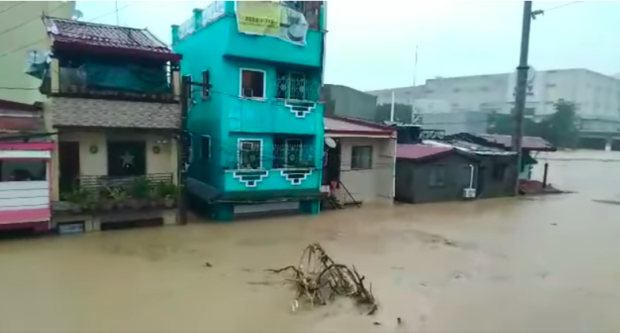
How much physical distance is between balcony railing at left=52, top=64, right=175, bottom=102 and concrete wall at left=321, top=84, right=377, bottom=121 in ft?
56.8

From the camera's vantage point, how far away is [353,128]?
1645 cm

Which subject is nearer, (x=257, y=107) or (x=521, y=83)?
(x=257, y=107)

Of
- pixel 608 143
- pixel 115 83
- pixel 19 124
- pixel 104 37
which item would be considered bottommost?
pixel 608 143

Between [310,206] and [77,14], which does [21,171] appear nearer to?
[310,206]

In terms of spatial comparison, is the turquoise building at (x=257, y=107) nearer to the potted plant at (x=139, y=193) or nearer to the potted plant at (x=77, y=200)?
the potted plant at (x=139, y=193)

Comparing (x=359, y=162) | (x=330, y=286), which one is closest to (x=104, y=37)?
(x=330, y=286)

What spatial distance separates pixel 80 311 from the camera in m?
6.52

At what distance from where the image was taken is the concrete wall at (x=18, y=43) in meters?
18.5

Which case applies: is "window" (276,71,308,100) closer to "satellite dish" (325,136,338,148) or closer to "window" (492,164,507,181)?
"satellite dish" (325,136,338,148)

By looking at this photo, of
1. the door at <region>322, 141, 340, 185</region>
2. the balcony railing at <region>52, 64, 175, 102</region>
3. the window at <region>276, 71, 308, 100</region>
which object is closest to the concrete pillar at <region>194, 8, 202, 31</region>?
the balcony railing at <region>52, 64, 175, 102</region>

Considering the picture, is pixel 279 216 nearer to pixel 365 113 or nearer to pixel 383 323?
pixel 383 323

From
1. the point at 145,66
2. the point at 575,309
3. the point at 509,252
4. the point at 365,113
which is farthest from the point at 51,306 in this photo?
the point at 365,113

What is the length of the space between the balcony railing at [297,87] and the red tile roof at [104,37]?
10.8ft

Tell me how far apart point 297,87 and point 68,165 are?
270 inches
